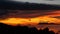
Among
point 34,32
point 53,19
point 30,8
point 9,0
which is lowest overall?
point 34,32

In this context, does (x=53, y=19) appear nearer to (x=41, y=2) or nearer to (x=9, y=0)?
(x=41, y=2)

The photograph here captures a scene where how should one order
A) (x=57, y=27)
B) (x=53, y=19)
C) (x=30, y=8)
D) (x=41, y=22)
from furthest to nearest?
(x=30, y=8) → (x=53, y=19) → (x=41, y=22) → (x=57, y=27)

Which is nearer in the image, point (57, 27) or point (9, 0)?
point (57, 27)

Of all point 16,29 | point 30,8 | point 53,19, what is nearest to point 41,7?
point 30,8

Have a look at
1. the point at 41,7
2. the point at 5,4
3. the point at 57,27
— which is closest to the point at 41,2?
the point at 41,7

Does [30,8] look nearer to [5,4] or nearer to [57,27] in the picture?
[5,4]

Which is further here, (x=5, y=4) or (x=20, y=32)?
(x=5, y=4)

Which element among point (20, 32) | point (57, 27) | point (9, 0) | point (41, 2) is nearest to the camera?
point (20, 32)

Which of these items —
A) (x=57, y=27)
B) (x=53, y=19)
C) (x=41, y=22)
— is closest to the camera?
(x=57, y=27)

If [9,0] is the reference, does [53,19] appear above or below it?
below
